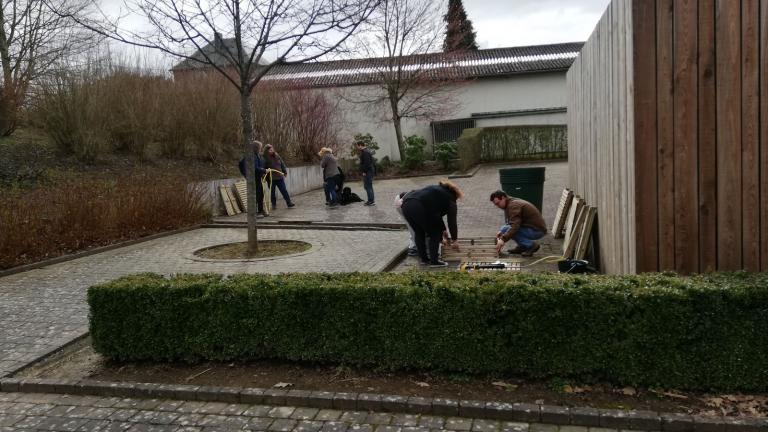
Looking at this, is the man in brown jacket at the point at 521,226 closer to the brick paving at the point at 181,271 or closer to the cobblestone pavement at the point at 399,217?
the brick paving at the point at 181,271

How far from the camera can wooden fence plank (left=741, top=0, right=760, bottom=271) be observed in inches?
199

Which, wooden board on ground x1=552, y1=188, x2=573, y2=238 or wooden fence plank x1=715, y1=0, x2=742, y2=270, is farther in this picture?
wooden board on ground x1=552, y1=188, x2=573, y2=238

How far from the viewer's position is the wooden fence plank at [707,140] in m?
5.19

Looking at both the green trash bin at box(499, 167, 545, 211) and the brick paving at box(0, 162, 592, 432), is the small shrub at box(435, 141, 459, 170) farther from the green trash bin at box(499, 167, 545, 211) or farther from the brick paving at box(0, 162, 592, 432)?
the green trash bin at box(499, 167, 545, 211)

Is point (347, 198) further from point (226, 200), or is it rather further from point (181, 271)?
point (181, 271)

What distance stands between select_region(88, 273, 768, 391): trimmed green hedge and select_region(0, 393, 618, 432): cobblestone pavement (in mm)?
561

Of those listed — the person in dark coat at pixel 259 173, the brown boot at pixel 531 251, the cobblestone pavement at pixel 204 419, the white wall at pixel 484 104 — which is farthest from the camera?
the white wall at pixel 484 104

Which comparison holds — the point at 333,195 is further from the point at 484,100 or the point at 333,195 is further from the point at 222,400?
the point at 484,100

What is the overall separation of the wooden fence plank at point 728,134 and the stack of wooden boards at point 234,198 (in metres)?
11.7

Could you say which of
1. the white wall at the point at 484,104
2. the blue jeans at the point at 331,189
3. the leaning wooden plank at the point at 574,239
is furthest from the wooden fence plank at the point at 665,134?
the white wall at the point at 484,104

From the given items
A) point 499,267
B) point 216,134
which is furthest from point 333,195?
point 499,267

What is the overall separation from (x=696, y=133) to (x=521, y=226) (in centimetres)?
429

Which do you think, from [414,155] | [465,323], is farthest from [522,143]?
[465,323]

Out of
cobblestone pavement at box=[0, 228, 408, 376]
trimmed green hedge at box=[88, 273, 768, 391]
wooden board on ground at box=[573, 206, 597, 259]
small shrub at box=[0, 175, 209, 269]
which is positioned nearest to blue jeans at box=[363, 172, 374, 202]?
cobblestone pavement at box=[0, 228, 408, 376]
